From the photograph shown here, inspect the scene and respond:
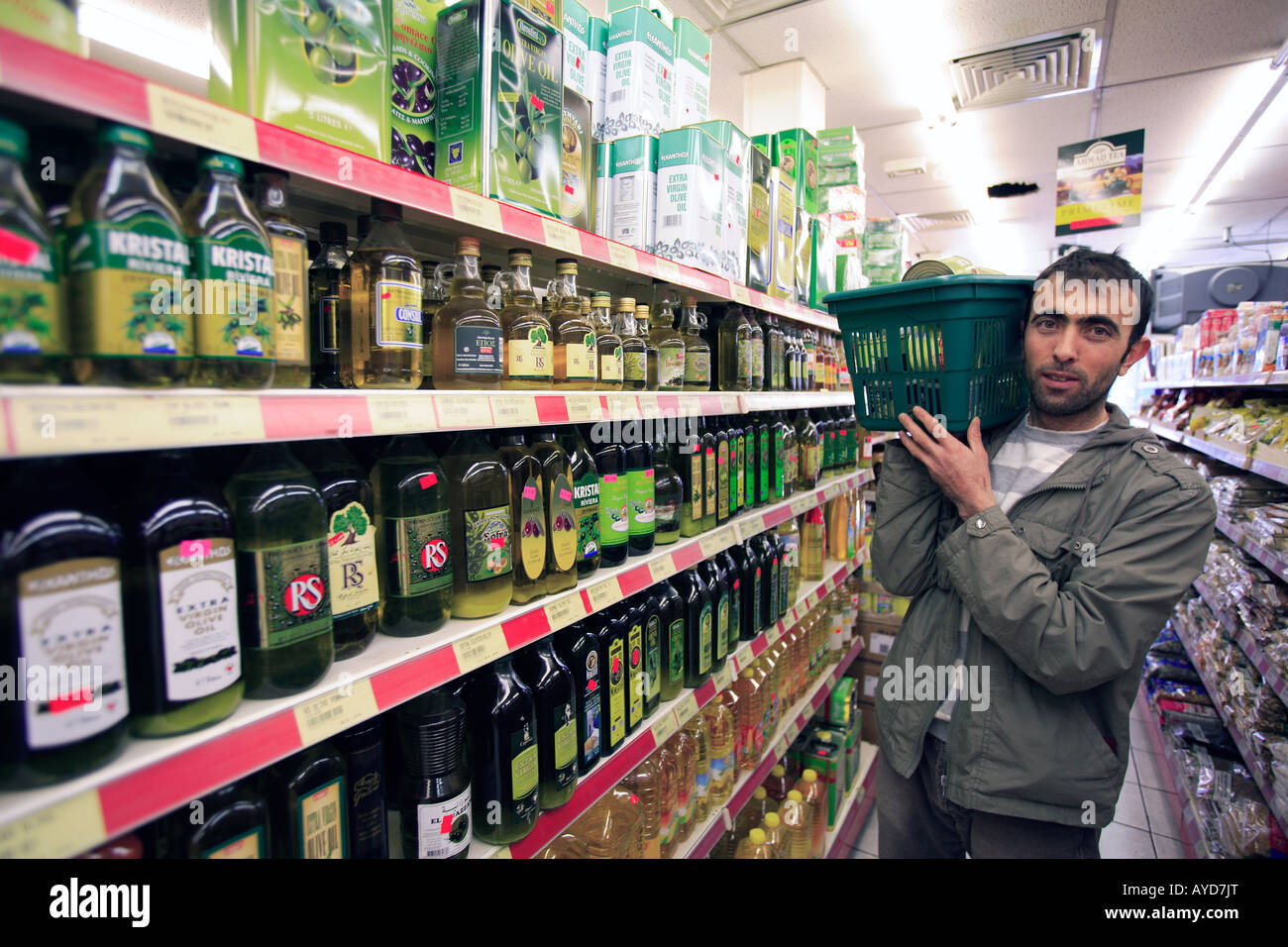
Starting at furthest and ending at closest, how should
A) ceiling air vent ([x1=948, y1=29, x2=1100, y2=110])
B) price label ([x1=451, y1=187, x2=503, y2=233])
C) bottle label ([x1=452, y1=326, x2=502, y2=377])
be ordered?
ceiling air vent ([x1=948, y1=29, x2=1100, y2=110]) < bottle label ([x1=452, y1=326, x2=502, y2=377]) < price label ([x1=451, y1=187, x2=503, y2=233])

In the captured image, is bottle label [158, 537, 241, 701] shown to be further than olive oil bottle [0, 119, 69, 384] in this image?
Yes

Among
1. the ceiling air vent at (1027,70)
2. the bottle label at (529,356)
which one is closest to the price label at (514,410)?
the bottle label at (529,356)

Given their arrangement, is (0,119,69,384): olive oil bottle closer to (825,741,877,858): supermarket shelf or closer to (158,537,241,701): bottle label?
(158,537,241,701): bottle label

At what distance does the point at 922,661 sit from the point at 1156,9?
3.88 m

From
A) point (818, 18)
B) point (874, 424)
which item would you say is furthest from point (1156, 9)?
point (874, 424)

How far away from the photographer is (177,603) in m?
0.81

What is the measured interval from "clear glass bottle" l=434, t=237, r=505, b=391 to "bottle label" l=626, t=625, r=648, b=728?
80cm

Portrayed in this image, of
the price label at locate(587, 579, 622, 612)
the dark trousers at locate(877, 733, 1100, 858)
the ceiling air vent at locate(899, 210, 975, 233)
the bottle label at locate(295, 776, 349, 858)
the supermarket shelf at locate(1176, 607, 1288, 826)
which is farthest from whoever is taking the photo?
the ceiling air vent at locate(899, 210, 975, 233)

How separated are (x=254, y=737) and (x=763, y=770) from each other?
6.40 feet

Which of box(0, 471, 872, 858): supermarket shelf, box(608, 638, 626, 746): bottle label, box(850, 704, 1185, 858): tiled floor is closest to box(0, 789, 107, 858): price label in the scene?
box(0, 471, 872, 858): supermarket shelf

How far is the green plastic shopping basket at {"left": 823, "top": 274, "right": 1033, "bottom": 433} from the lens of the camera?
1.60 meters

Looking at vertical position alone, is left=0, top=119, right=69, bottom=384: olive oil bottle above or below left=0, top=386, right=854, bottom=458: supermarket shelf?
above

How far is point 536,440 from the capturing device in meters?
1.50

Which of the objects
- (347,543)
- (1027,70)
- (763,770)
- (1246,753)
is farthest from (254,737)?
(1027,70)
